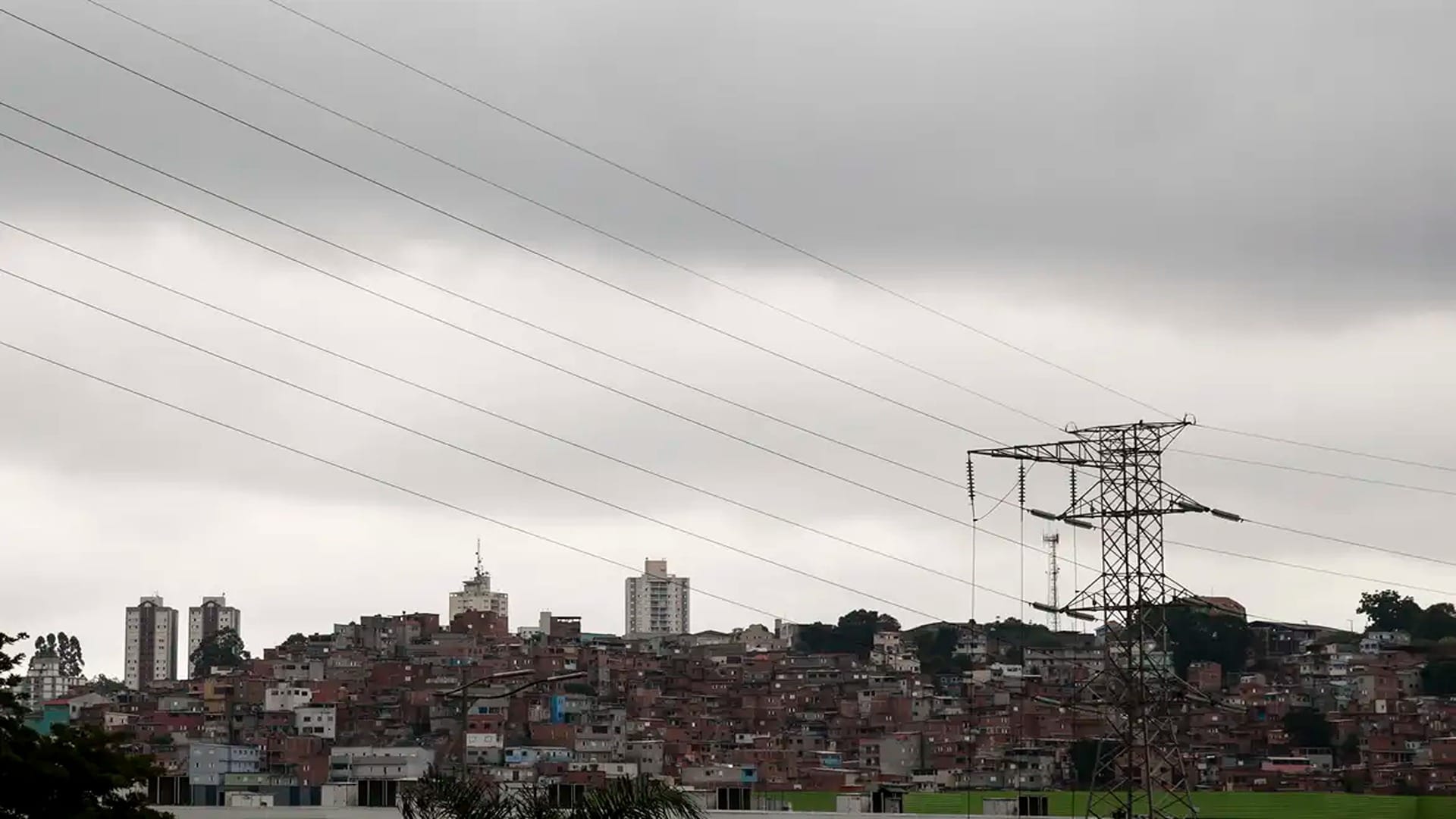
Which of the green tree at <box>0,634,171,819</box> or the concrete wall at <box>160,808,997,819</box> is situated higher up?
the green tree at <box>0,634,171,819</box>

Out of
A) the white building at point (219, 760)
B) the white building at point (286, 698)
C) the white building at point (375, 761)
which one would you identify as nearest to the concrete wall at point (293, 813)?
the white building at point (375, 761)

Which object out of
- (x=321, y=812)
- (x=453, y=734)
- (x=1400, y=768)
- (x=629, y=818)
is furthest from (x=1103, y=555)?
(x=453, y=734)

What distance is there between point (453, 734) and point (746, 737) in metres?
22.5

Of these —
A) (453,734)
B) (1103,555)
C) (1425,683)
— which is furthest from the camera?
(1425,683)

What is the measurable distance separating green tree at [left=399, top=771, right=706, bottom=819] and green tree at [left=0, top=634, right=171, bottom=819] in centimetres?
523

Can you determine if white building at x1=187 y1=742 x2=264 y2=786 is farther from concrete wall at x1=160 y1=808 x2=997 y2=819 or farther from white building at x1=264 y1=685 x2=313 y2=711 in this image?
concrete wall at x1=160 y1=808 x2=997 y2=819

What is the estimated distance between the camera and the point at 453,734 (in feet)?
583

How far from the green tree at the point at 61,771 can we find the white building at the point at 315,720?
148 m

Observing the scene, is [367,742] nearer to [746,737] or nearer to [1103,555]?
[746,737]

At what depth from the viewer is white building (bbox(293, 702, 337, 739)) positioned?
178 m

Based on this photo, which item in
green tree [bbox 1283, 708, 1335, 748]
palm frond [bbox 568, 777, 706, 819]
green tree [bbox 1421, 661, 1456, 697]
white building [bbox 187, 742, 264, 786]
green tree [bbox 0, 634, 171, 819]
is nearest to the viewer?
palm frond [bbox 568, 777, 706, 819]

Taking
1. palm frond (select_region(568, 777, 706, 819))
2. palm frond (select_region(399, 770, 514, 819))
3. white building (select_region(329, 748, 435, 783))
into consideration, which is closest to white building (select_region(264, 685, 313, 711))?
white building (select_region(329, 748, 435, 783))

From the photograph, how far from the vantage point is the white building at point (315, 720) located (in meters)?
178

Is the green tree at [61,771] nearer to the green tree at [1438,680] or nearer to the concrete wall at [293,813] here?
the concrete wall at [293,813]
